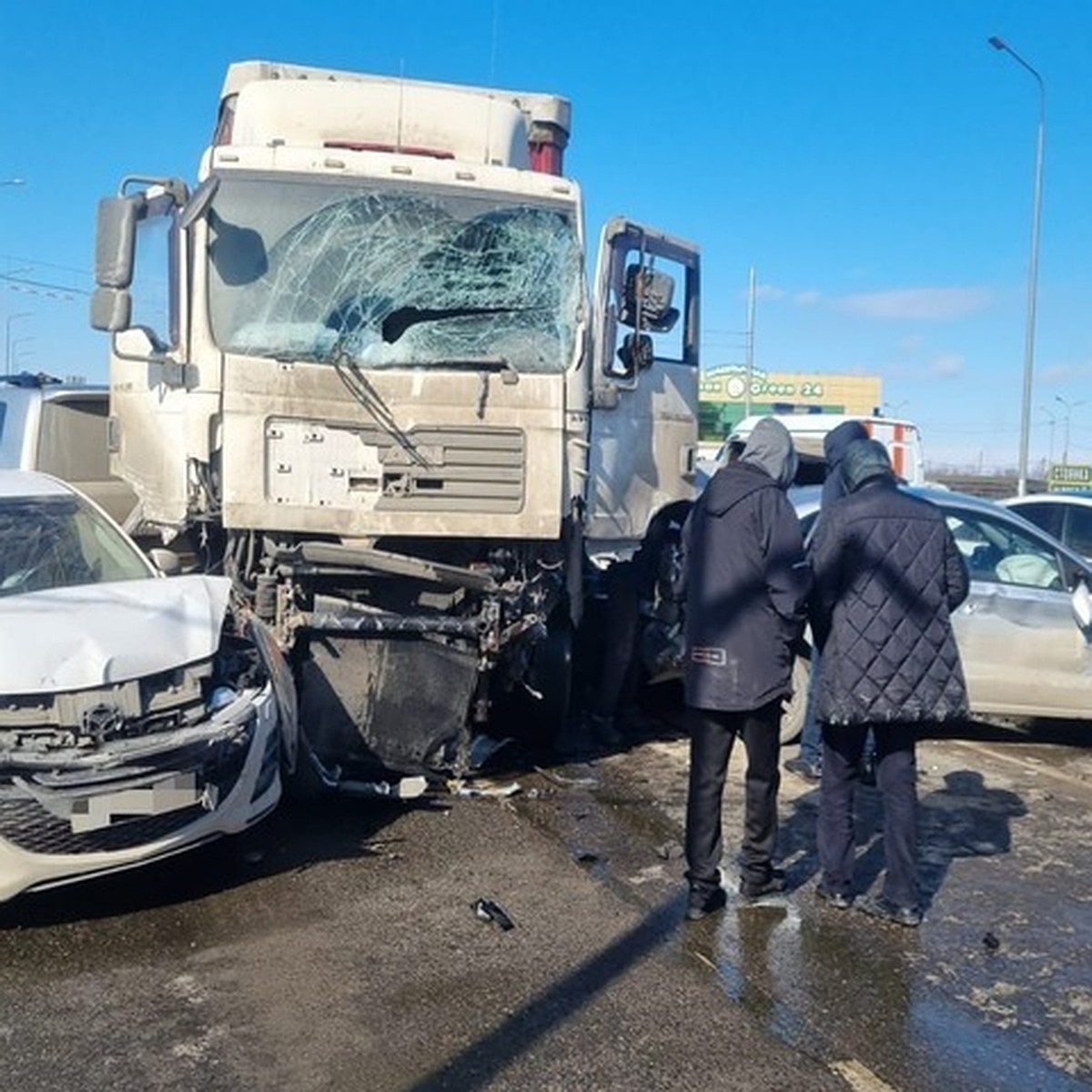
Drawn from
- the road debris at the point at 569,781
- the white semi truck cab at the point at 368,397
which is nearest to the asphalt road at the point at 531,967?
the road debris at the point at 569,781

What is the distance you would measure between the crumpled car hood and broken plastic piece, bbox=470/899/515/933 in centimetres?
151

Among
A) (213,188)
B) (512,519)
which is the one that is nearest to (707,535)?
(512,519)

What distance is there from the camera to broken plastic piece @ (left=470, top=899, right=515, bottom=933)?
5026 mm

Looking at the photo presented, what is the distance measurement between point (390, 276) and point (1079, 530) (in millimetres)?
7608

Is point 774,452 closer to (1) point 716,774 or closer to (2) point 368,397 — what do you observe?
(1) point 716,774

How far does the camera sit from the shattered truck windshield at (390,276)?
6.36 m

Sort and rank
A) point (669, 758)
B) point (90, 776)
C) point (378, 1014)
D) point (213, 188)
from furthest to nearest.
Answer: point (669, 758), point (213, 188), point (90, 776), point (378, 1014)

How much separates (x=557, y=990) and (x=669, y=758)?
361 cm

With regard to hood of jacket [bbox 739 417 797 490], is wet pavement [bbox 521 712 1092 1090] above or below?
below

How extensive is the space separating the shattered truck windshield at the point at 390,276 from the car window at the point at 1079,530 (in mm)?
6715

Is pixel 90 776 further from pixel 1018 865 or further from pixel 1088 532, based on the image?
pixel 1088 532

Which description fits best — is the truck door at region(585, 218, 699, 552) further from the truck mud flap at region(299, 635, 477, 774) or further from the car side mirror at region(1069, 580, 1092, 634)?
the car side mirror at region(1069, 580, 1092, 634)

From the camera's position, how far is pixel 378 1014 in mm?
4188

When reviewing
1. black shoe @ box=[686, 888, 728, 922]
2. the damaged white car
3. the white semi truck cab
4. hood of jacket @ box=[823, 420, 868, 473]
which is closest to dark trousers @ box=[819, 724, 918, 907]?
black shoe @ box=[686, 888, 728, 922]
